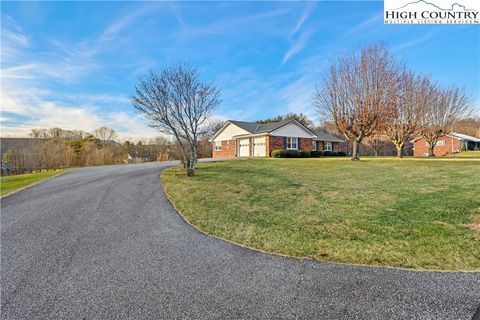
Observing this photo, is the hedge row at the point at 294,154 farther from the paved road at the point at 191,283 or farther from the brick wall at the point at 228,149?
the paved road at the point at 191,283

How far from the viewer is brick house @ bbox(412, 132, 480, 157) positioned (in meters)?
37.5

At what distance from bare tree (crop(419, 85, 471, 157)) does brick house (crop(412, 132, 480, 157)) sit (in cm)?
1407

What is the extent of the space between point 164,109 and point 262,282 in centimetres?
1095

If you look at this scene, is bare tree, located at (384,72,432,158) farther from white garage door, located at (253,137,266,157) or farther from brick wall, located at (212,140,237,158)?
brick wall, located at (212,140,237,158)

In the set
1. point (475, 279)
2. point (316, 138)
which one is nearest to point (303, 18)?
point (475, 279)

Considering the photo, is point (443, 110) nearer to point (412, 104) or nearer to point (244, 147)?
point (412, 104)

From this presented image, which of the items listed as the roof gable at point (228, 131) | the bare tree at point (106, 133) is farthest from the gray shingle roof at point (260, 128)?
the bare tree at point (106, 133)

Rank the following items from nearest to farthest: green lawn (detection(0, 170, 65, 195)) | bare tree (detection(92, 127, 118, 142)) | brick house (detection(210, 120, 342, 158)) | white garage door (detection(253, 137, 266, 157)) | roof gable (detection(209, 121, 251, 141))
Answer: green lawn (detection(0, 170, 65, 195)) → brick house (detection(210, 120, 342, 158)) → white garage door (detection(253, 137, 266, 157)) → roof gable (detection(209, 121, 251, 141)) → bare tree (detection(92, 127, 118, 142))

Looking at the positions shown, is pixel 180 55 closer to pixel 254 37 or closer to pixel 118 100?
pixel 254 37

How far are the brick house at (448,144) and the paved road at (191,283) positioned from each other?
44084 millimetres

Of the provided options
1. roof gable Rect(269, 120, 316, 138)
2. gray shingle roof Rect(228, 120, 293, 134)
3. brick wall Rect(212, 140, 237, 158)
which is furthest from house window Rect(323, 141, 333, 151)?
brick wall Rect(212, 140, 237, 158)

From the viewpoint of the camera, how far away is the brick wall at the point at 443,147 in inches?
1481

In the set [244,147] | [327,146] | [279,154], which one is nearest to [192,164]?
[279,154]

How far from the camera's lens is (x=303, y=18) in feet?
29.9
